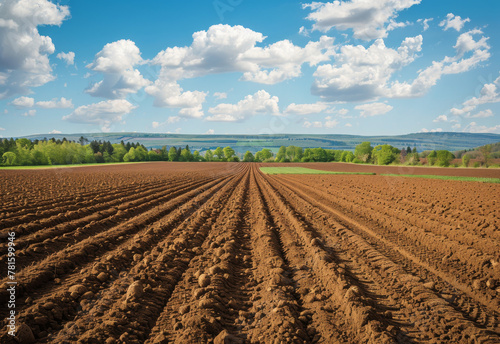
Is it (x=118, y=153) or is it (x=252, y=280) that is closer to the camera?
(x=252, y=280)

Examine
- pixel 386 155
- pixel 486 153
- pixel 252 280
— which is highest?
pixel 486 153

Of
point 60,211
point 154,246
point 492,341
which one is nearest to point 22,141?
point 60,211

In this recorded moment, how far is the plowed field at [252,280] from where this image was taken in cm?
415

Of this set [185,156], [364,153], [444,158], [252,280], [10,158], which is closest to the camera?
[252,280]

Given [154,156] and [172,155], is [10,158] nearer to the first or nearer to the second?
[154,156]

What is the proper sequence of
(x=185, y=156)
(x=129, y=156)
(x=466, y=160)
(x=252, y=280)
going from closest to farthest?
1. (x=252, y=280)
2. (x=466, y=160)
3. (x=129, y=156)
4. (x=185, y=156)

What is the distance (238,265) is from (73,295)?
124 inches

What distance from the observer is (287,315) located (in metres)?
4.41

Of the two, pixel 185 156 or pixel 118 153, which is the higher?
pixel 118 153

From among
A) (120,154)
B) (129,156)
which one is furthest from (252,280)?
(120,154)

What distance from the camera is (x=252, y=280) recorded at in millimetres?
6020

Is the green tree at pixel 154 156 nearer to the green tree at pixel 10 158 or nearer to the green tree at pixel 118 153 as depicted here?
the green tree at pixel 118 153

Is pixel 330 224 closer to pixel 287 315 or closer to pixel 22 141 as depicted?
pixel 287 315

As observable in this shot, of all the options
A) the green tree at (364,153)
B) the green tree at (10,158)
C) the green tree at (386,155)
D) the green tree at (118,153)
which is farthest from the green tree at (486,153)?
the green tree at (118,153)
